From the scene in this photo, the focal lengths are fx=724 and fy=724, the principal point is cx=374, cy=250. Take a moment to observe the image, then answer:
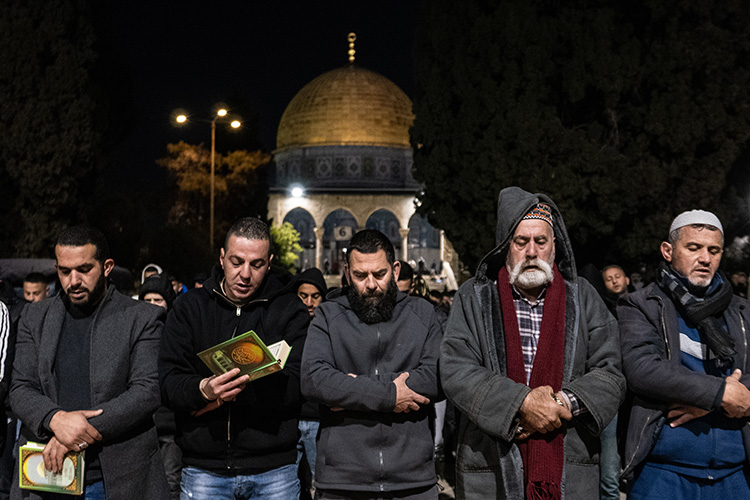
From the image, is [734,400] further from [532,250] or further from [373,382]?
[373,382]

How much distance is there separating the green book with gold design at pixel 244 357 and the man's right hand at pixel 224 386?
0.02 m

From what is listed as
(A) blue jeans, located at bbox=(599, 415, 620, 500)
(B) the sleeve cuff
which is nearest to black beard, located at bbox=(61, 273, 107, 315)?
(B) the sleeve cuff

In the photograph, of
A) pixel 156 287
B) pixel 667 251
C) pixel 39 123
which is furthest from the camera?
pixel 39 123

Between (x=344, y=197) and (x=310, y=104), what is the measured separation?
638 centimetres

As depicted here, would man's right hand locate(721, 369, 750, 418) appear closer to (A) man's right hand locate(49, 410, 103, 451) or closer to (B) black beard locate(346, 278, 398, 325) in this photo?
(B) black beard locate(346, 278, 398, 325)

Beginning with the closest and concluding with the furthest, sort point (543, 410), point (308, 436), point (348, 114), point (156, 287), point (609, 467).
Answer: point (543, 410), point (308, 436), point (609, 467), point (156, 287), point (348, 114)

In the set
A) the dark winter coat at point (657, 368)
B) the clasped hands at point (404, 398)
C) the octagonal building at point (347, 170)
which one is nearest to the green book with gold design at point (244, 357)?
the clasped hands at point (404, 398)

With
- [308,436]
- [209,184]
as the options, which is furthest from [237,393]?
[209,184]

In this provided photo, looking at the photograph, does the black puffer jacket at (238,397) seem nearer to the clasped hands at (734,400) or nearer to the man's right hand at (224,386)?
the man's right hand at (224,386)

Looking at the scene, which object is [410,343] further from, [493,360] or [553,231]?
[553,231]

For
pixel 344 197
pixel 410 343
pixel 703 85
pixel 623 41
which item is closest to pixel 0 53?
pixel 623 41

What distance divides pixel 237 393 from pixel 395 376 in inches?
26.5

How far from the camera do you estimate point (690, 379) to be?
2975mm

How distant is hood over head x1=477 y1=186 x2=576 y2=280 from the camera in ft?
10.2
